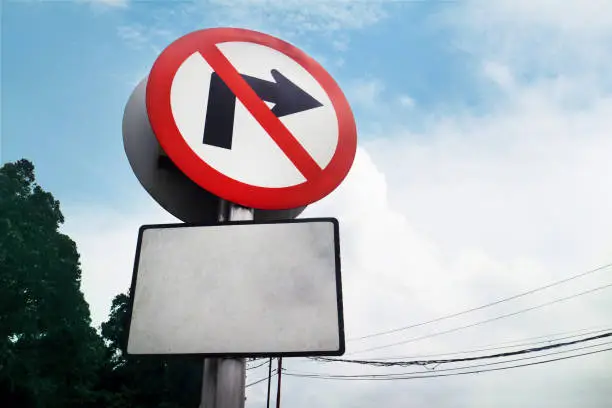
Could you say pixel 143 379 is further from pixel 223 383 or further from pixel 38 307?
pixel 223 383

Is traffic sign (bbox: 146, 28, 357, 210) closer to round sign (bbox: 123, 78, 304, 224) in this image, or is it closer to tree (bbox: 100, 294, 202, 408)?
round sign (bbox: 123, 78, 304, 224)

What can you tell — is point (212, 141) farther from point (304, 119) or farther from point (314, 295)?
point (314, 295)

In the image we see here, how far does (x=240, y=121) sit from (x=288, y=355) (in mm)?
650

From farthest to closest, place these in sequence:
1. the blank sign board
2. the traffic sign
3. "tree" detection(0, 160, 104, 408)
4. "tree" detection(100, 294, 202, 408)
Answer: "tree" detection(100, 294, 202, 408) < "tree" detection(0, 160, 104, 408) < the traffic sign < the blank sign board

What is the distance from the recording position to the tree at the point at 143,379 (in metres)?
14.4

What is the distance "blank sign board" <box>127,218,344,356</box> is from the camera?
86 centimetres

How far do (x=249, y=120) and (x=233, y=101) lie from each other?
8 centimetres

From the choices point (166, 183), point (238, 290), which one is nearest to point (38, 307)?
point (166, 183)

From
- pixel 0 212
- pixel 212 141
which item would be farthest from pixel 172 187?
pixel 0 212

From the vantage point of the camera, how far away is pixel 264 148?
1.19 metres

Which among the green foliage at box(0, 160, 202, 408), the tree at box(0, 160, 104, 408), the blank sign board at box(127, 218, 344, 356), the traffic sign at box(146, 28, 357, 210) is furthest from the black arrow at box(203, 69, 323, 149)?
the tree at box(0, 160, 104, 408)

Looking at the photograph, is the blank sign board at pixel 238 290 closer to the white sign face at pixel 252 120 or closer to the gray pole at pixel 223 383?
the gray pole at pixel 223 383

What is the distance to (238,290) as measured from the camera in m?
0.90

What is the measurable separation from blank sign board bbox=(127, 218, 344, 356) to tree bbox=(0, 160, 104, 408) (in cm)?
1009
